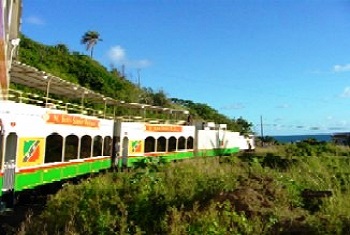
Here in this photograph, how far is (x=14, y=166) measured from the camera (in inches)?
528

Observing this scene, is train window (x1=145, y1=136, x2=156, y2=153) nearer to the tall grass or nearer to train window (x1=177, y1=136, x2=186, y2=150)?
train window (x1=177, y1=136, x2=186, y2=150)

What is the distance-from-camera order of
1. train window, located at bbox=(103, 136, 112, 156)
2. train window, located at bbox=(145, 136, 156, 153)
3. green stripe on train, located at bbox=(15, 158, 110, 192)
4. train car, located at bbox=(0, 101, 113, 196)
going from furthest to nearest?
train window, located at bbox=(145, 136, 156, 153) < train window, located at bbox=(103, 136, 112, 156) < green stripe on train, located at bbox=(15, 158, 110, 192) < train car, located at bbox=(0, 101, 113, 196)

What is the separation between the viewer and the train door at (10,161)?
13039mm

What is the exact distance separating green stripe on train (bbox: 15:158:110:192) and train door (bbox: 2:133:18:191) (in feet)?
0.79

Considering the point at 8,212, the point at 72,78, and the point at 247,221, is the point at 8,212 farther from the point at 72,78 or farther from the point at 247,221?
the point at 72,78

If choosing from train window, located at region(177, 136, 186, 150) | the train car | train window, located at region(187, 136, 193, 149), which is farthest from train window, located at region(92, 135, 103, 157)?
train window, located at region(187, 136, 193, 149)

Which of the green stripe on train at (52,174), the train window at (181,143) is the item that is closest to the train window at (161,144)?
the train window at (181,143)

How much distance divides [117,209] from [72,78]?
44637 mm

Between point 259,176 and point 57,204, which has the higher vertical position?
point 259,176

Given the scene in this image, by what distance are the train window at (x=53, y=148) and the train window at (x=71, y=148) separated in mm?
568

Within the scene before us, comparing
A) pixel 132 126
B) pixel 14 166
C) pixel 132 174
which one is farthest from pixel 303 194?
pixel 132 126

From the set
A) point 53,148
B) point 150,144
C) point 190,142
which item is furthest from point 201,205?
point 190,142

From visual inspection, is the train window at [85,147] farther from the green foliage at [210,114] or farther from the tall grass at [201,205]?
the green foliage at [210,114]

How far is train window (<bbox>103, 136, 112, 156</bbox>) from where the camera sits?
76.5 ft
